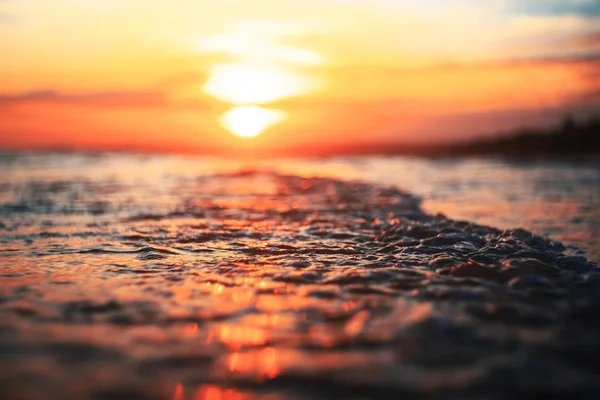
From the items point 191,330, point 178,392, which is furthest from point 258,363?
point 191,330

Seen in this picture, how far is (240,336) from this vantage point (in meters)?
3.23

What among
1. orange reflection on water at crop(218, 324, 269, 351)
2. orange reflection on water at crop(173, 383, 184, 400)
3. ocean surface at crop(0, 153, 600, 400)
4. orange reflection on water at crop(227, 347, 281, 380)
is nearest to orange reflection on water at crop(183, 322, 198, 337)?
ocean surface at crop(0, 153, 600, 400)

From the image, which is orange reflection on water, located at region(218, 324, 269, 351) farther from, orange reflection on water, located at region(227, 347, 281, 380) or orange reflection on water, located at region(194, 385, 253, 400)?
orange reflection on water, located at region(194, 385, 253, 400)

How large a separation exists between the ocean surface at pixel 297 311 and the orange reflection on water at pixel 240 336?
0.6 inches

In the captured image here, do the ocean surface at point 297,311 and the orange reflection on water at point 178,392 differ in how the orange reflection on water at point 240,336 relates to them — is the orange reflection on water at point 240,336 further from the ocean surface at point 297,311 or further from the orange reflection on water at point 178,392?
the orange reflection on water at point 178,392

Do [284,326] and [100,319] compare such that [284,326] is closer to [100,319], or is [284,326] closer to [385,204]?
[100,319]

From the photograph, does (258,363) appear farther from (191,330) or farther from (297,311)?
(297,311)

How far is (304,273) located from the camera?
482 centimetres

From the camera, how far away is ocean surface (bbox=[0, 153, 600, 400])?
8.65 ft

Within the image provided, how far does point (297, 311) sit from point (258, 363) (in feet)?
2.94

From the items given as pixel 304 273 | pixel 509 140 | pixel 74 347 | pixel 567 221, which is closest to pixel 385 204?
pixel 567 221

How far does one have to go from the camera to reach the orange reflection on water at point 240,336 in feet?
10.1

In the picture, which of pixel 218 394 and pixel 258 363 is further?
pixel 258 363

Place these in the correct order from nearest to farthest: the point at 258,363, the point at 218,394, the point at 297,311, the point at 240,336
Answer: the point at 218,394
the point at 258,363
the point at 240,336
the point at 297,311
